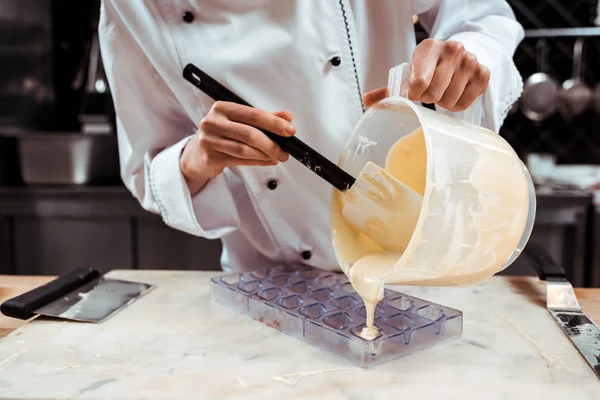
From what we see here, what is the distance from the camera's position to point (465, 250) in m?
0.67

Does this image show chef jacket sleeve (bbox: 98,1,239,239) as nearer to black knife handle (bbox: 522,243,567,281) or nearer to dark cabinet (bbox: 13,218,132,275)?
black knife handle (bbox: 522,243,567,281)

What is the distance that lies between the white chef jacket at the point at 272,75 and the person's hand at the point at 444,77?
177mm

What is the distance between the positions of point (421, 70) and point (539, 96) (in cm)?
210

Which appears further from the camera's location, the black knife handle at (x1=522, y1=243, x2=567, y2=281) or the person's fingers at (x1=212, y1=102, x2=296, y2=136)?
the black knife handle at (x1=522, y1=243, x2=567, y2=281)

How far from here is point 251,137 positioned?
0.83m

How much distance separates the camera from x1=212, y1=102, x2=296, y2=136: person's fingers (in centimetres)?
81

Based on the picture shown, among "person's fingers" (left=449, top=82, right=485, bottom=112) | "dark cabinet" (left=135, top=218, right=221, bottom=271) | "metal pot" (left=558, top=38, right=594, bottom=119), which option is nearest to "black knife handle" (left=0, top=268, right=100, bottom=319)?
"person's fingers" (left=449, top=82, right=485, bottom=112)

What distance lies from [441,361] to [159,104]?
759 mm

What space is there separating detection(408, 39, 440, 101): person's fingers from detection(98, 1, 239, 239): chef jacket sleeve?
0.47 metres

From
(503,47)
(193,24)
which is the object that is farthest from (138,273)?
(503,47)

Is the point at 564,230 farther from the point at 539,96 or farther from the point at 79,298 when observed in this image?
the point at 79,298

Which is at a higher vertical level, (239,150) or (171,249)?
(239,150)

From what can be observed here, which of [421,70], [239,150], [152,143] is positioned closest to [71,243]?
[152,143]

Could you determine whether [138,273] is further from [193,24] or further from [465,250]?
[465,250]
